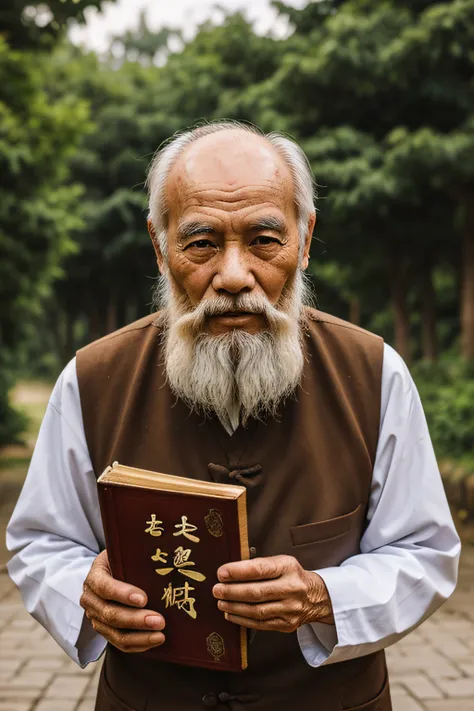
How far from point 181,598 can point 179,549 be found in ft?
0.35

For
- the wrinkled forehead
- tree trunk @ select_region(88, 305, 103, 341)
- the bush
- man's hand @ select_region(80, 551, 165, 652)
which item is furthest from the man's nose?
tree trunk @ select_region(88, 305, 103, 341)

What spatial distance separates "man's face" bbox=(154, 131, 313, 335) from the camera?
1.62m

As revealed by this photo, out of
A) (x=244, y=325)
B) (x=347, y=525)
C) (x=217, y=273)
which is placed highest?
(x=217, y=273)

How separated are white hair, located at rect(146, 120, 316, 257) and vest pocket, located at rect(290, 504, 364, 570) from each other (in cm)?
65

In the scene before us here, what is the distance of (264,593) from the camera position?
4.61ft

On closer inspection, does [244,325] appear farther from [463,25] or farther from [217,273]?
[463,25]

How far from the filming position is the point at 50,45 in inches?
302

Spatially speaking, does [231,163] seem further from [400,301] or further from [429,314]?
[429,314]

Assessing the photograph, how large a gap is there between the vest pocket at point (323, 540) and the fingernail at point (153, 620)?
339 millimetres

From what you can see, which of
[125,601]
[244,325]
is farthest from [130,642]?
[244,325]

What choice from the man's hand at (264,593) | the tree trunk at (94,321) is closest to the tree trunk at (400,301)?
the man's hand at (264,593)

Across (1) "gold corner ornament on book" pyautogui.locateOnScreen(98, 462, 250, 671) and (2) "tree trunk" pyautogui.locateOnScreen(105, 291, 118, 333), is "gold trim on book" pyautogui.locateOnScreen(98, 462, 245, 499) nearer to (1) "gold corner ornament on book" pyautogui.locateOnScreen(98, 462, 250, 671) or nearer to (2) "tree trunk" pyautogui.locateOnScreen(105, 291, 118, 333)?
(1) "gold corner ornament on book" pyautogui.locateOnScreen(98, 462, 250, 671)

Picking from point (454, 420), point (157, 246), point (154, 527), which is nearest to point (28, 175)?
point (454, 420)

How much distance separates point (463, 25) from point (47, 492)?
861 centimetres
